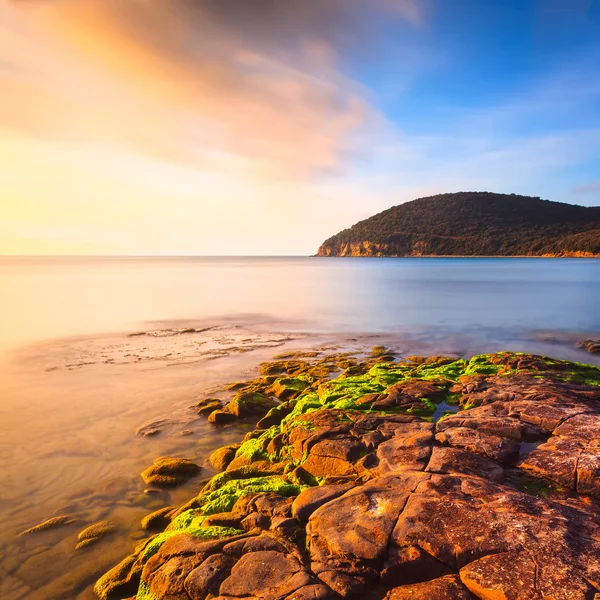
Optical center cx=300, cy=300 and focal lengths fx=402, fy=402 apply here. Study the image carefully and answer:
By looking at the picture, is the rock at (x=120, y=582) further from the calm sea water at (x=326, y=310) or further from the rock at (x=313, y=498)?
the calm sea water at (x=326, y=310)

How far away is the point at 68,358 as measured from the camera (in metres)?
20.0

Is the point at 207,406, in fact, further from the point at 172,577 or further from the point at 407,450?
the point at 172,577

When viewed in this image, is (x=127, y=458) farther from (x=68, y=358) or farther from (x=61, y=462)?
(x=68, y=358)

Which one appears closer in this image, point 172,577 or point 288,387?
point 172,577

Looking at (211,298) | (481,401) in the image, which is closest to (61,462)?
(481,401)

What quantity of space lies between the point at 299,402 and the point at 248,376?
5257 millimetres

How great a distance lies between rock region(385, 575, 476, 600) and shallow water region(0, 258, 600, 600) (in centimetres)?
456

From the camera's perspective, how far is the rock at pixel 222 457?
909 cm

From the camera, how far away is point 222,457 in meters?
9.26

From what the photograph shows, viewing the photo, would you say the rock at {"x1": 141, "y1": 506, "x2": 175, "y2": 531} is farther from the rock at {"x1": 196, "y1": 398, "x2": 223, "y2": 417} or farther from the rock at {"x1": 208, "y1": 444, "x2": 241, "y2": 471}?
the rock at {"x1": 196, "y1": 398, "x2": 223, "y2": 417}

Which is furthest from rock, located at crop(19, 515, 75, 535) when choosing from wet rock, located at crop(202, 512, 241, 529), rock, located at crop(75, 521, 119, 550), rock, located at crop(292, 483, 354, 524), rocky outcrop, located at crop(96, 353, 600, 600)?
rock, located at crop(292, 483, 354, 524)

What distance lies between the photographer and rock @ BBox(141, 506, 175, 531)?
7.07 meters

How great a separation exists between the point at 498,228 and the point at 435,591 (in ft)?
606

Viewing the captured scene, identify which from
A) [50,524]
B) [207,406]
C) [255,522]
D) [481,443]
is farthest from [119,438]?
[481,443]
